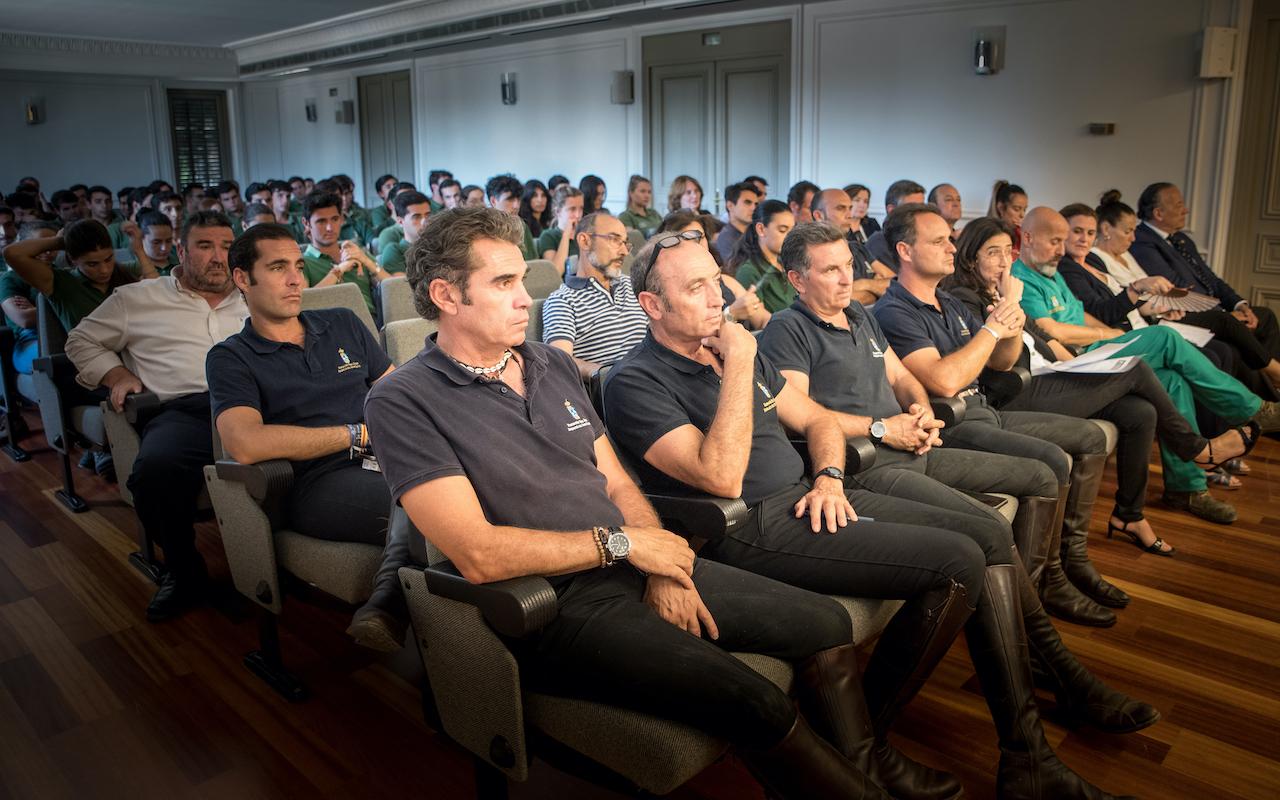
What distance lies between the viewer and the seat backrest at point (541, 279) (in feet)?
13.3

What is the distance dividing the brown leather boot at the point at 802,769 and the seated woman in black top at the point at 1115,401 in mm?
1755

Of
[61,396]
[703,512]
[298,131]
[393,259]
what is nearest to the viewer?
[703,512]

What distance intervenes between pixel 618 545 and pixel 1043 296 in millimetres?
2879

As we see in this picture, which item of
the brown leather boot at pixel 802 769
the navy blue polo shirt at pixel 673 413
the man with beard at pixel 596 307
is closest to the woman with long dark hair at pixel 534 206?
the man with beard at pixel 596 307

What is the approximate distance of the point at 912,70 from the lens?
23.4 ft

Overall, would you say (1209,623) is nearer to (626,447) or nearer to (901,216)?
(901,216)

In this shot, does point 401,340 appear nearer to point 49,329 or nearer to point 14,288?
point 49,329

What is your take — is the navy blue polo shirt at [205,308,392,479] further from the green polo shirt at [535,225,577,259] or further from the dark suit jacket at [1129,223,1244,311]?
the dark suit jacket at [1129,223,1244,311]

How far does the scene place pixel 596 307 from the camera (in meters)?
3.45

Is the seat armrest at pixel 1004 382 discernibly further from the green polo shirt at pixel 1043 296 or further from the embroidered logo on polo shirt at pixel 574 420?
the embroidered logo on polo shirt at pixel 574 420

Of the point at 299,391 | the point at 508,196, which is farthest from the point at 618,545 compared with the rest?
the point at 508,196

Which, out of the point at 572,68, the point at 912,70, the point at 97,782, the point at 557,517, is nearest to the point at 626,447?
the point at 557,517

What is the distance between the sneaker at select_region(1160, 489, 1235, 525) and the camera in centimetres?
351

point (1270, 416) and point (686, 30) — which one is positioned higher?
point (686, 30)
